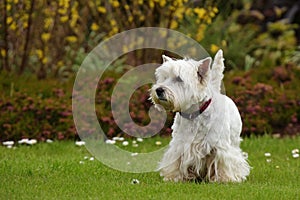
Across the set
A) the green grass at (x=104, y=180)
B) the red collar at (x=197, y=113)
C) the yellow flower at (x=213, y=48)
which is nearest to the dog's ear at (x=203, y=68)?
the red collar at (x=197, y=113)

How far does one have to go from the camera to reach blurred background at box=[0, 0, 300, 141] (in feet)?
31.0

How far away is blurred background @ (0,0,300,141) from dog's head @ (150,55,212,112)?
3352 millimetres

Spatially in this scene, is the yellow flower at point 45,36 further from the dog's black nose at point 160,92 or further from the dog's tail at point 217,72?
the dog's black nose at point 160,92

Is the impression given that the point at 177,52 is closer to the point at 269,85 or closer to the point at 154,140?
the point at 269,85

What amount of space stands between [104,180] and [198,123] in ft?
3.22

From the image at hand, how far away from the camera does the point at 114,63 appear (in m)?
12.1

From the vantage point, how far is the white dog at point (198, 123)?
5.96 m

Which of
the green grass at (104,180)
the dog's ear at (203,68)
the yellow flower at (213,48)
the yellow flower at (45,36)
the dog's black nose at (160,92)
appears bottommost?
the green grass at (104,180)

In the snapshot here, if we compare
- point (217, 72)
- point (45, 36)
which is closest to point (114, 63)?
point (45, 36)

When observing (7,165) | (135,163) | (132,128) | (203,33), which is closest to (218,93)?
(135,163)

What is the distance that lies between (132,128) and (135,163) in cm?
201

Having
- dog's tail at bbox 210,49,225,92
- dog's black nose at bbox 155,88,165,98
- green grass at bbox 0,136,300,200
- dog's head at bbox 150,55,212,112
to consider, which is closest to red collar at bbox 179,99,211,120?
dog's head at bbox 150,55,212,112

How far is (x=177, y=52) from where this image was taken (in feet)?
38.4

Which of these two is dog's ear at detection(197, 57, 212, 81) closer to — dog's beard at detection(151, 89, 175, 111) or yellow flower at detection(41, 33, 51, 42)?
dog's beard at detection(151, 89, 175, 111)
